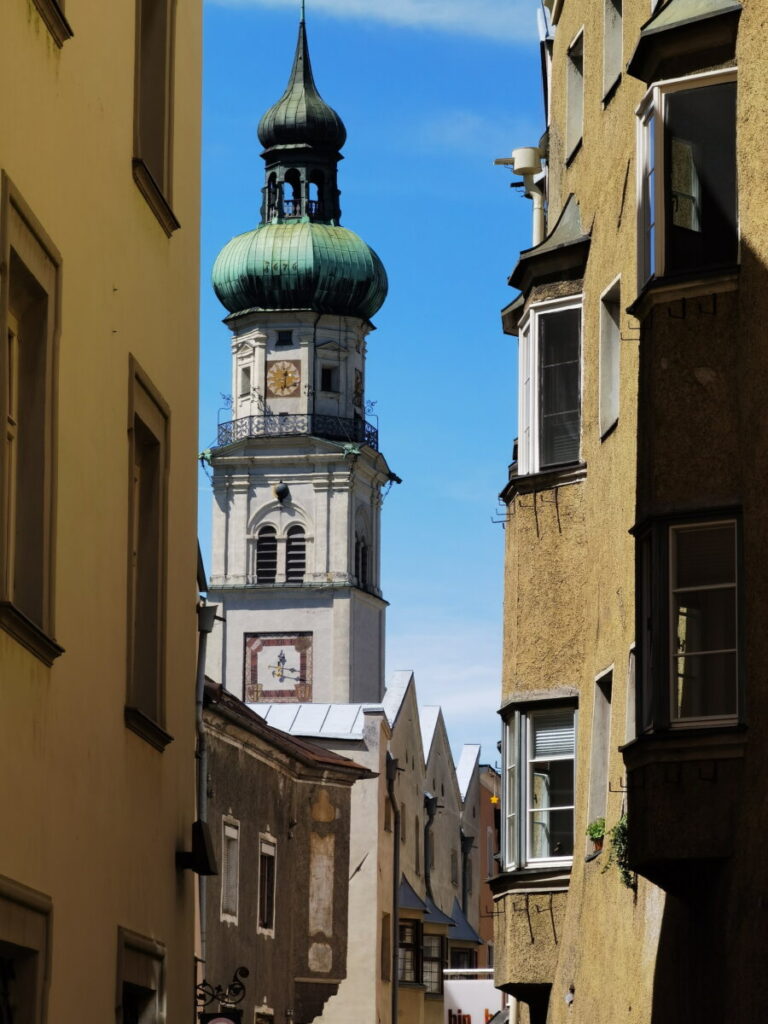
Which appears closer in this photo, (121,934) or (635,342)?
(121,934)

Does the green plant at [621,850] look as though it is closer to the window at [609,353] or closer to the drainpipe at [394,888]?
the window at [609,353]

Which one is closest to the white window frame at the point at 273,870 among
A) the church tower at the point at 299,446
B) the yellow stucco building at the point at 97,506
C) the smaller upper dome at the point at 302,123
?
the yellow stucco building at the point at 97,506

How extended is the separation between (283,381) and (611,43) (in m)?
75.4

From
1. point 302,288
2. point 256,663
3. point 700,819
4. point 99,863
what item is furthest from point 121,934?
point 302,288

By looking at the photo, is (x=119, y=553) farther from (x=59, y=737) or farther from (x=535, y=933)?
(x=535, y=933)

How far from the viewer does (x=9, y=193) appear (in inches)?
356

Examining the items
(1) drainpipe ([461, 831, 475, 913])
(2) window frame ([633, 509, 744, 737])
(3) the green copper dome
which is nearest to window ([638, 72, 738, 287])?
(2) window frame ([633, 509, 744, 737])

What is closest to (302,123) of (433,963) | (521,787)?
(433,963)

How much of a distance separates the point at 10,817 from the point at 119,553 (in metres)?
2.69

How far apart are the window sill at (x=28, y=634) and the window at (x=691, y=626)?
182 inches

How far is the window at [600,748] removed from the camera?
54.0 ft

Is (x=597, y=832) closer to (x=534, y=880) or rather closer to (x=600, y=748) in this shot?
(x=600, y=748)

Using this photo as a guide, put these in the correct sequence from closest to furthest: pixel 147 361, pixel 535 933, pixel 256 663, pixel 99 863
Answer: pixel 99 863, pixel 147 361, pixel 535 933, pixel 256 663

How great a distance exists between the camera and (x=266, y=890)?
3559 centimetres
